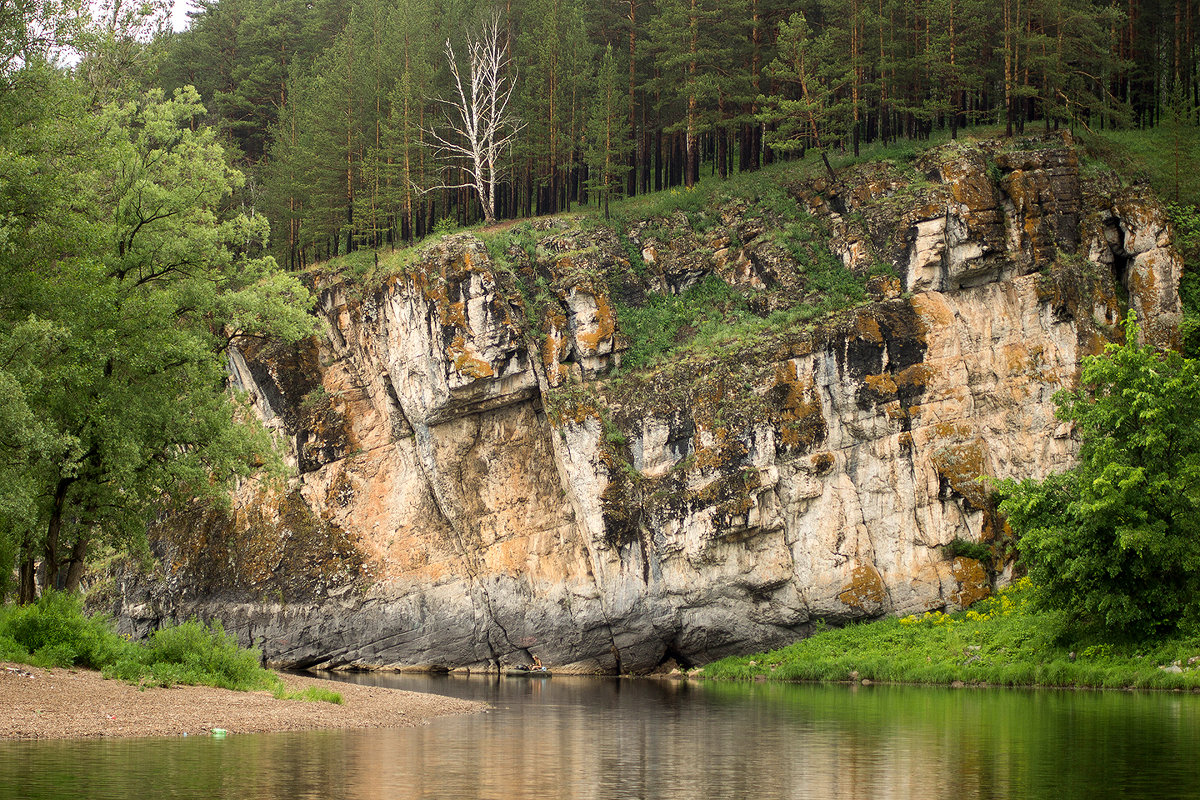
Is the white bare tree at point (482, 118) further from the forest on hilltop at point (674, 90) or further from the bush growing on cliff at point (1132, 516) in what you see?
the bush growing on cliff at point (1132, 516)

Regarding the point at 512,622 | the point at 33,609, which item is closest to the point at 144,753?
the point at 33,609

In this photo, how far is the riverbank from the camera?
55.0 ft

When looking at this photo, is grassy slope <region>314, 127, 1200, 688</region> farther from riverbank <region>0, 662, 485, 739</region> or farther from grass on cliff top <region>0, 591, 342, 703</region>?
grass on cliff top <region>0, 591, 342, 703</region>

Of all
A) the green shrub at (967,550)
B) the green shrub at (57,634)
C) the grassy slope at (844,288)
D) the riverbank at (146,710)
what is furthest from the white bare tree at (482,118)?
the riverbank at (146,710)

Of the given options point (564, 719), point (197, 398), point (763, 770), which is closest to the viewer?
point (763, 770)

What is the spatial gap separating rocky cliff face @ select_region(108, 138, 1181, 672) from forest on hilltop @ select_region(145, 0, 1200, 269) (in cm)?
583

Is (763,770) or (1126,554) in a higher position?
(1126,554)

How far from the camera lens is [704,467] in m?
44.0

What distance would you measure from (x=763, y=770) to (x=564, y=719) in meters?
9.75

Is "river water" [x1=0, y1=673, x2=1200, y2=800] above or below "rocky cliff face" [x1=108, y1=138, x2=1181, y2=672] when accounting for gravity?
below

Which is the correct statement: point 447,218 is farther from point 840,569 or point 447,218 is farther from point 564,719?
point 564,719

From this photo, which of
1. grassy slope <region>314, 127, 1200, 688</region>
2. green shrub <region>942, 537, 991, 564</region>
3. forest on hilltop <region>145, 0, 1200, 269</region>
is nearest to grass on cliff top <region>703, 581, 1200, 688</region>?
grassy slope <region>314, 127, 1200, 688</region>

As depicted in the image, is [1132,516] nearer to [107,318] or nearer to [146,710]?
[146,710]

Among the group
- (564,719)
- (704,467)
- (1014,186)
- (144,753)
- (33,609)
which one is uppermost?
(1014,186)
